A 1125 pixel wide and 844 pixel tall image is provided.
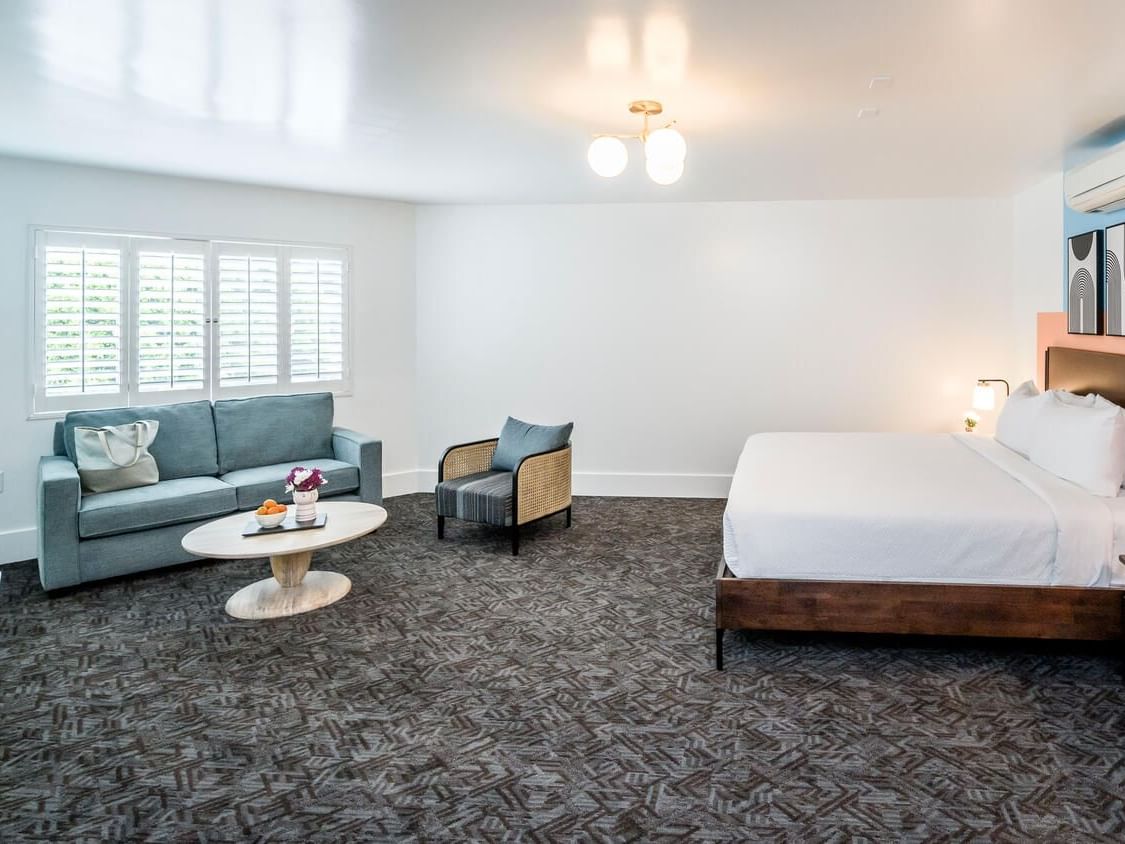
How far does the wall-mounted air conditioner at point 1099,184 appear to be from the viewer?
404 centimetres

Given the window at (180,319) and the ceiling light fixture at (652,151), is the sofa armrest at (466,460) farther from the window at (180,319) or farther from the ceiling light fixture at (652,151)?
the ceiling light fixture at (652,151)

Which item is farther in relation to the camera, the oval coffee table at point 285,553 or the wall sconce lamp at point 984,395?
the wall sconce lamp at point 984,395

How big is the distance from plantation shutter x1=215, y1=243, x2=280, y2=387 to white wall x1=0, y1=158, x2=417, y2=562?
187 millimetres

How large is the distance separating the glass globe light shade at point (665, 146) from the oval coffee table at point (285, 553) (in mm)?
2522

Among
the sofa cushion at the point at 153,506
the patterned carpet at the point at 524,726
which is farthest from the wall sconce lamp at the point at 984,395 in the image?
the sofa cushion at the point at 153,506

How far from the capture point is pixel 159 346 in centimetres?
546

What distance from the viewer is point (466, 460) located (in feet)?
18.8

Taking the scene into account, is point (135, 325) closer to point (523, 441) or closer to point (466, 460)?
point (466, 460)

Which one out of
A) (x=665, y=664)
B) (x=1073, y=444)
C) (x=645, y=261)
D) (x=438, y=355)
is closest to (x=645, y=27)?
(x=665, y=664)

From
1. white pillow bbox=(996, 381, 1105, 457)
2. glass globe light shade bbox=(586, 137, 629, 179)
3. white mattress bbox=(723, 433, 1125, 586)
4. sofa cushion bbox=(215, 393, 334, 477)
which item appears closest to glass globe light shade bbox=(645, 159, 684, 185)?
glass globe light shade bbox=(586, 137, 629, 179)

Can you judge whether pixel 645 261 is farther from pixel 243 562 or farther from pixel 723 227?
pixel 243 562

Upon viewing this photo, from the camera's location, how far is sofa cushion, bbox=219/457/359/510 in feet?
16.4

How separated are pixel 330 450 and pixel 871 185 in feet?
15.6

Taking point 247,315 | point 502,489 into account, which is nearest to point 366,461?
point 502,489
